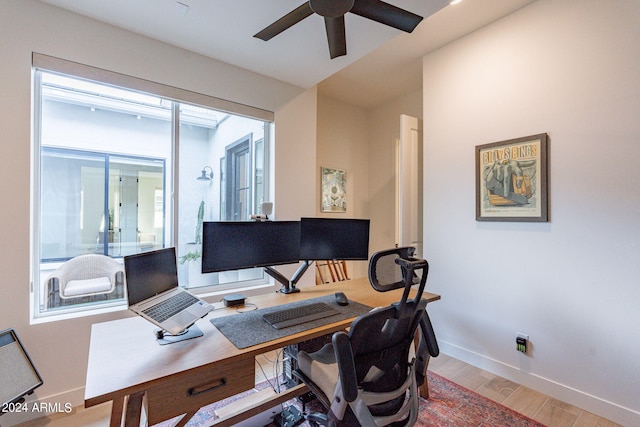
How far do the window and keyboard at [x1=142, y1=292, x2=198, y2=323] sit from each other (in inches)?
46.3

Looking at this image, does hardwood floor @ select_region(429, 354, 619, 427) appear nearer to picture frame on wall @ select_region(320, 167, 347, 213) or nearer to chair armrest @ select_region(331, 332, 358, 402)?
chair armrest @ select_region(331, 332, 358, 402)

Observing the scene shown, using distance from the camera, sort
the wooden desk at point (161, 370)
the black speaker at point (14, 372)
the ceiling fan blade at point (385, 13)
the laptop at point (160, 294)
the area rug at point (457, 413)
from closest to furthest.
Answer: the wooden desk at point (161, 370) < the laptop at point (160, 294) < the black speaker at point (14, 372) < the ceiling fan blade at point (385, 13) < the area rug at point (457, 413)

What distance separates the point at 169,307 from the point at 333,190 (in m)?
2.85

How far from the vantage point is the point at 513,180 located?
2.27m

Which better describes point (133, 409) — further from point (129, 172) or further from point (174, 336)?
point (129, 172)

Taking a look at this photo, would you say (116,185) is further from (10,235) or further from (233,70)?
(233,70)

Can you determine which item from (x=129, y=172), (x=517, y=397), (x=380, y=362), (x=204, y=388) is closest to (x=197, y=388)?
(x=204, y=388)

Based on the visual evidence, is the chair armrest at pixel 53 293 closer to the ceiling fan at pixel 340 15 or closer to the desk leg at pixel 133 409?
the desk leg at pixel 133 409

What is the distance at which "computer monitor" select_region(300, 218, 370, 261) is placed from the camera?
2.03m

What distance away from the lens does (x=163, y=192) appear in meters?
2.57

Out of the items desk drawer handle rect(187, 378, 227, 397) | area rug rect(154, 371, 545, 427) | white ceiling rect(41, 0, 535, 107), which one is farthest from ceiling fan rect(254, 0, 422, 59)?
area rug rect(154, 371, 545, 427)

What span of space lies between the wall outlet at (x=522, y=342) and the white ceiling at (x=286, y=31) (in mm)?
2507

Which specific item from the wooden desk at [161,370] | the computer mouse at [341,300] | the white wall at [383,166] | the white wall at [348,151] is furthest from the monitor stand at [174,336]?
the white wall at [383,166]

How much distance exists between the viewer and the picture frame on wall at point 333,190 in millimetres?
3857
